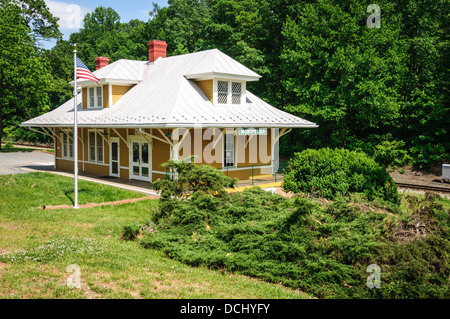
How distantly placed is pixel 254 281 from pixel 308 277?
3.59 feet

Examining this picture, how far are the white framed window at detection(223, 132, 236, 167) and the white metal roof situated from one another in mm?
1331

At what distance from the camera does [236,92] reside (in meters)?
22.8

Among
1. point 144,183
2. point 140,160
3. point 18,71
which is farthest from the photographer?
point 18,71

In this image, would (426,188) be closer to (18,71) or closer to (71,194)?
(71,194)

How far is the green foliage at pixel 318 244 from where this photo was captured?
761cm

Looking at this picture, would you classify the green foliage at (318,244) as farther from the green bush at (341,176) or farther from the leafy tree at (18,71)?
the leafy tree at (18,71)

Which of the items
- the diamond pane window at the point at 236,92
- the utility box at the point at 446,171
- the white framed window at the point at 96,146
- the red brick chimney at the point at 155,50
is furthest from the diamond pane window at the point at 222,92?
the utility box at the point at 446,171

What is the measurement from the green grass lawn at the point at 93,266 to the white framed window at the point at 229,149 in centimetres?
818

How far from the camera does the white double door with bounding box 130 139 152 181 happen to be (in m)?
21.0

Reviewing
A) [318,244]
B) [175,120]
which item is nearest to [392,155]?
[175,120]

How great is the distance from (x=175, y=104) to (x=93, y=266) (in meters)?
12.3

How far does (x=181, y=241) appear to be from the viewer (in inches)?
404
